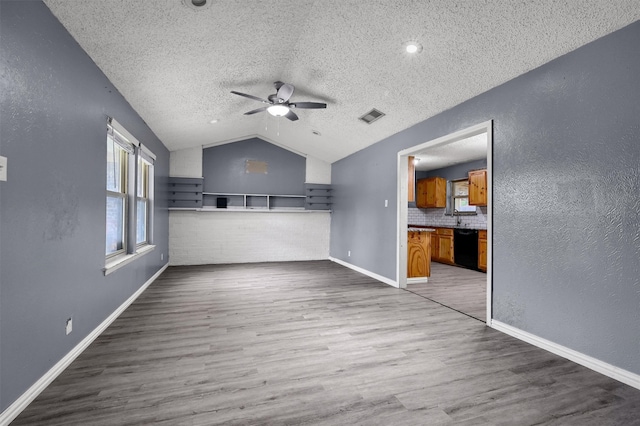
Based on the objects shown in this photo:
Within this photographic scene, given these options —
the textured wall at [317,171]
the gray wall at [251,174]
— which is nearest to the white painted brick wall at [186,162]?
the gray wall at [251,174]

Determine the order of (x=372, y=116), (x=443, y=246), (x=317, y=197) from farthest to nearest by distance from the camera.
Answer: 1. (x=317, y=197)
2. (x=443, y=246)
3. (x=372, y=116)

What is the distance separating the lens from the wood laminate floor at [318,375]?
69.4 inches

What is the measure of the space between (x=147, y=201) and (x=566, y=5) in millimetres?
5821

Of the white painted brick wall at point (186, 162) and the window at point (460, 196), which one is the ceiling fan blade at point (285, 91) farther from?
the window at point (460, 196)

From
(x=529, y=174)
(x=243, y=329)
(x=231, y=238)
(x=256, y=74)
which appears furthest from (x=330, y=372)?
(x=231, y=238)

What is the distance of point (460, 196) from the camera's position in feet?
25.4

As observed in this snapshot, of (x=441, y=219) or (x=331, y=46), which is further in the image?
(x=441, y=219)

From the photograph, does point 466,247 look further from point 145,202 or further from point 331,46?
point 145,202

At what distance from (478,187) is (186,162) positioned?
6.55 meters

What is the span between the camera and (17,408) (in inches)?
67.9

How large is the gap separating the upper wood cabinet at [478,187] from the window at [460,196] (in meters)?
0.69

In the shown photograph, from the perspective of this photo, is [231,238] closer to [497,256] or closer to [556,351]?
[497,256]

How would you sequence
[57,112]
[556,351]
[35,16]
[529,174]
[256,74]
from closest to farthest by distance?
1. [35,16]
2. [57,112]
3. [556,351]
4. [529,174]
5. [256,74]

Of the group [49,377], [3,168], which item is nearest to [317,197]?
[49,377]
